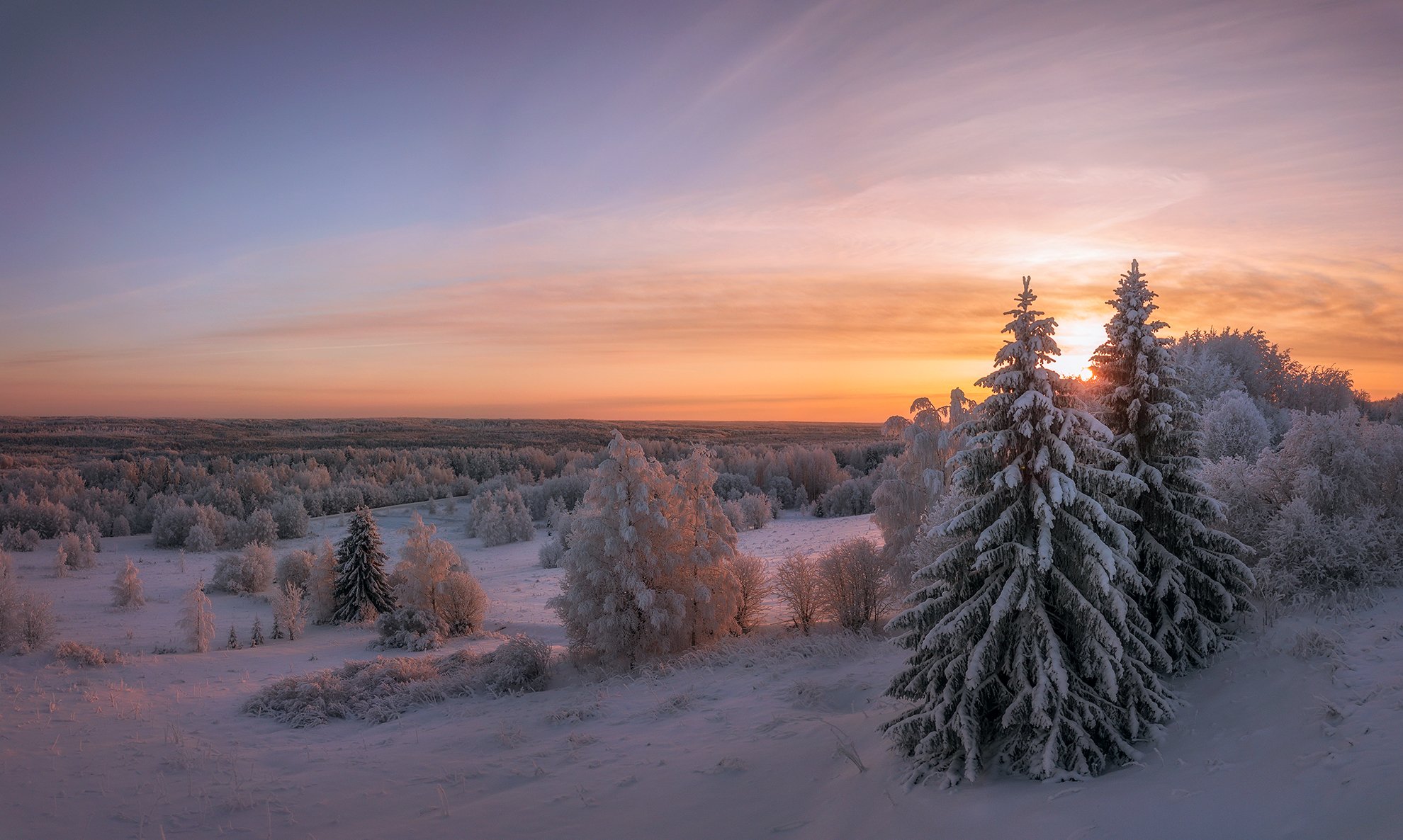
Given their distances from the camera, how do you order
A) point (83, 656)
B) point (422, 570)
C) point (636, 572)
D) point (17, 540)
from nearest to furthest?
point (83, 656)
point (636, 572)
point (422, 570)
point (17, 540)

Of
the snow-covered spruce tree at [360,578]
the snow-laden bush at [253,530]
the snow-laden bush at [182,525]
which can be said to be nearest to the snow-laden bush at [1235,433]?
the snow-covered spruce tree at [360,578]

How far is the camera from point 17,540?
128ft

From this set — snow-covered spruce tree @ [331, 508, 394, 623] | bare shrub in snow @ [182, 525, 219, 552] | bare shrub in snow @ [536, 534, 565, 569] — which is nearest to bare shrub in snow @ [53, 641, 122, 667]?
snow-covered spruce tree @ [331, 508, 394, 623]

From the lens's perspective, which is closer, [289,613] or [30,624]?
[30,624]

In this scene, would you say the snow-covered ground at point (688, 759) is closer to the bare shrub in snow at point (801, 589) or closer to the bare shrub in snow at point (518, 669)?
the bare shrub in snow at point (518, 669)

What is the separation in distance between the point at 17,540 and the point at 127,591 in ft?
56.0

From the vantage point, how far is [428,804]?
1095cm

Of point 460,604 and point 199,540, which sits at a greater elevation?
point 199,540

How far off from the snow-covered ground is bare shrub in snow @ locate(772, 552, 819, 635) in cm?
202

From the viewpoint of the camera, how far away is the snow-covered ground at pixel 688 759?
22.9 ft

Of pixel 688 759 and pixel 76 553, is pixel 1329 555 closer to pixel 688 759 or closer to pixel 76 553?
pixel 688 759

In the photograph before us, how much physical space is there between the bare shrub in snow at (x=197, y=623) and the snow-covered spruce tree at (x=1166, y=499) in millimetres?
26873

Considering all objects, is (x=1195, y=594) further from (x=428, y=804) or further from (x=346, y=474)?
(x=346, y=474)

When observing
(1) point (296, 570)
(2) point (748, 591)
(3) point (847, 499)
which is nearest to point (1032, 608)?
(2) point (748, 591)
